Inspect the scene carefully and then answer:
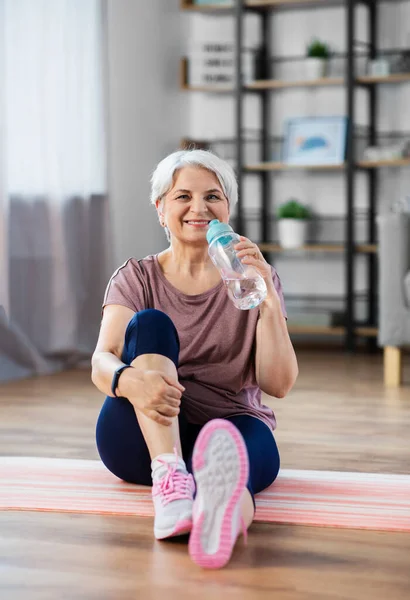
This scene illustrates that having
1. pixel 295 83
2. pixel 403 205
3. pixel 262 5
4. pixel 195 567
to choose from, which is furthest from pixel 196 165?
pixel 262 5

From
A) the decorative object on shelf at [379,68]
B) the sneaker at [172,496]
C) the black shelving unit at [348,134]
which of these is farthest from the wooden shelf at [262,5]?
the sneaker at [172,496]

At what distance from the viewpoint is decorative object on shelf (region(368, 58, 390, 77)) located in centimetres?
489

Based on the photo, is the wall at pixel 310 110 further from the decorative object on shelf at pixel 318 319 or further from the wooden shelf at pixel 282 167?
the decorative object on shelf at pixel 318 319

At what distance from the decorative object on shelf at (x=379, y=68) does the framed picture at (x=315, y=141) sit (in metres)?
0.28

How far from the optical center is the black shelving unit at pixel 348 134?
4.91m

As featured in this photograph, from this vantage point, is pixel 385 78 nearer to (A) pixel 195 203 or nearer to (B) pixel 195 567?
(A) pixel 195 203

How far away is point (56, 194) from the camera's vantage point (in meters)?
4.40

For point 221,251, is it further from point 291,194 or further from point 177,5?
point 177,5

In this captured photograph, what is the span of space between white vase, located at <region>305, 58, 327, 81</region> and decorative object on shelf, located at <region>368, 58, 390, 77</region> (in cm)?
25

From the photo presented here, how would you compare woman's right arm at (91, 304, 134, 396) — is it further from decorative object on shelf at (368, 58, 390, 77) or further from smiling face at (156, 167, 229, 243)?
decorative object on shelf at (368, 58, 390, 77)

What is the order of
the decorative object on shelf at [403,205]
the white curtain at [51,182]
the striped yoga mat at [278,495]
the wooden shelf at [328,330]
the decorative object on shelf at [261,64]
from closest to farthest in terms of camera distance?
1. the striped yoga mat at [278,495]
2. the white curtain at [51,182]
3. the decorative object on shelf at [403,205]
4. the wooden shelf at [328,330]
5. the decorative object on shelf at [261,64]

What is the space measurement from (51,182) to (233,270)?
8.11 ft

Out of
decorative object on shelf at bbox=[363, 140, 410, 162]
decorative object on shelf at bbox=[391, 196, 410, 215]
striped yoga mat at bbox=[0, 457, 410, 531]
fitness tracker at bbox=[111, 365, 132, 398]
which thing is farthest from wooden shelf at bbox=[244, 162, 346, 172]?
fitness tracker at bbox=[111, 365, 132, 398]

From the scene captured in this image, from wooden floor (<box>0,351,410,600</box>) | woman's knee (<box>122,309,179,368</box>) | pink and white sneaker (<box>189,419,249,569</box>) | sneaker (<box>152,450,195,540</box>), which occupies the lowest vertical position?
wooden floor (<box>0,351,410,600</box>)
